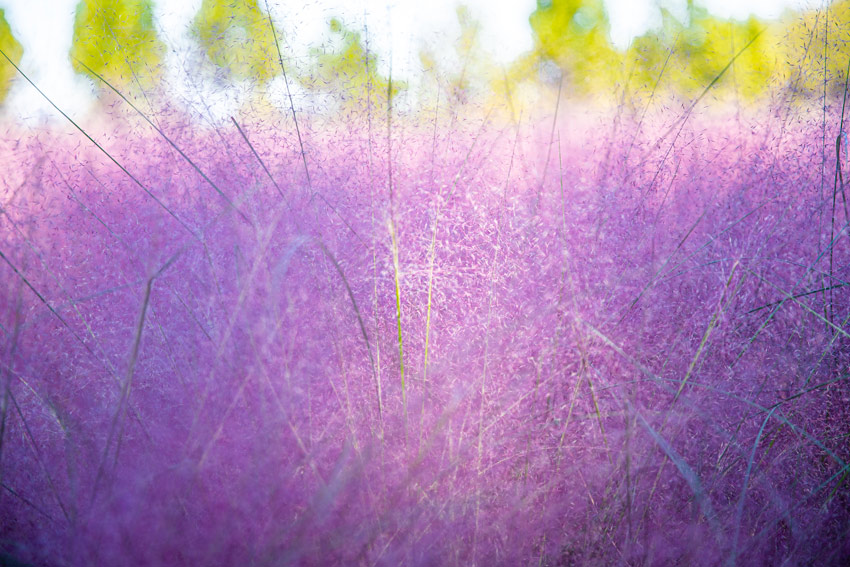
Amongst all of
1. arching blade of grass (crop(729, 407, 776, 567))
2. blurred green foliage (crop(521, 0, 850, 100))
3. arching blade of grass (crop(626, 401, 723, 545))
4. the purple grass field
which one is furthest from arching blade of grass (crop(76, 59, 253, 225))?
arching blade of grass (crop(729, 407, 776, 567))

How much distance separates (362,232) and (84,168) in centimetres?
61

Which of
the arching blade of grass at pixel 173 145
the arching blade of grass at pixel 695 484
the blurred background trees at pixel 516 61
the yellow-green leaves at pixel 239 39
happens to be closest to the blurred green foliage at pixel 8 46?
the blurred background trees at pixel 516 61

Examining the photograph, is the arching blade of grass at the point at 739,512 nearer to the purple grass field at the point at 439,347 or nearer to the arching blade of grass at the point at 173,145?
the purple grass field at the point at 439,347

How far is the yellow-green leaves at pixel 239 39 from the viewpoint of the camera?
1.03 metres

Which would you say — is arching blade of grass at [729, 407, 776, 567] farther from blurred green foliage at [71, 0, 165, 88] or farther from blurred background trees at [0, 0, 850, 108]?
blurred green foliage at [71, 0, 165, 88]

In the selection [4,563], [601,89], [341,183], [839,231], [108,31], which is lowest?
[4,563]

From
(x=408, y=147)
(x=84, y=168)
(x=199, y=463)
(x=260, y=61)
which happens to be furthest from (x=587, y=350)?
(x=84, y=168)

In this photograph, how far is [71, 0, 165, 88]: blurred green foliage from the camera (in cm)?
106

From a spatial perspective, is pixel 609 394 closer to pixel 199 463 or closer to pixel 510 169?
pixel 510 169

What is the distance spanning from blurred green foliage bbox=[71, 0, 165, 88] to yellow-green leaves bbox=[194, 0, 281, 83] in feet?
0.34

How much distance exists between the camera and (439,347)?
939mm

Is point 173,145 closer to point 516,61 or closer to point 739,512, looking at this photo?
point 516,61

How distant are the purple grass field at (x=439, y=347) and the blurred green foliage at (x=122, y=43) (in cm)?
15

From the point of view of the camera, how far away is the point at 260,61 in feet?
3.39
